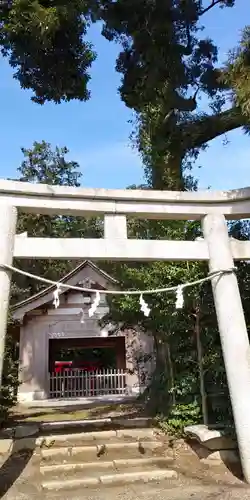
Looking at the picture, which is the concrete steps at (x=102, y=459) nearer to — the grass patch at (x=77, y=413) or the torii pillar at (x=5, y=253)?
the torii pillar at (x=5, y=253)

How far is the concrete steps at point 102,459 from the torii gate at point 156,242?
1.58 m

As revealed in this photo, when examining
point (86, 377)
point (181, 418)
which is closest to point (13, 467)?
point (181, 418)

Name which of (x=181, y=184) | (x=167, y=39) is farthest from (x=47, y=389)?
(x=167, y=39)

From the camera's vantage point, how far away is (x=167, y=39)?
9852 mm

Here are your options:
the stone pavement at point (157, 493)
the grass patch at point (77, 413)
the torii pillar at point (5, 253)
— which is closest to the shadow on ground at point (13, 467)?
the stone pavement at point (157, 493)

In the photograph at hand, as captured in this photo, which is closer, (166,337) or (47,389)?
(166,337)

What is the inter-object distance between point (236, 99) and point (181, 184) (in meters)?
4.48

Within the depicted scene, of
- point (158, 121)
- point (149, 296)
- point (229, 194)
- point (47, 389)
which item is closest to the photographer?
point (229, 194)

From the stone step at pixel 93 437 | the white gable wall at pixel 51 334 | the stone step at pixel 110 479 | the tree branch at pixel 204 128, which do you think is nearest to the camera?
the stone step at pixel 110 479

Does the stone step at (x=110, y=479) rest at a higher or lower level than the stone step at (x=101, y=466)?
lower

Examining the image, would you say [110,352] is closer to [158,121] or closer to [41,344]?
[41,344]

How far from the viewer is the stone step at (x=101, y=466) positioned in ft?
19.7

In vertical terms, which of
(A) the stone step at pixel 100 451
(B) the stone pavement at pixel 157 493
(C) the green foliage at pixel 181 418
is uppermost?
(C) the green foliage at pixel 181 418

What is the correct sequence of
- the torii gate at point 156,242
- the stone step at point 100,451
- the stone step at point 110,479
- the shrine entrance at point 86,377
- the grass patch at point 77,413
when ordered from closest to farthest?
the stone step at point 110,479, the torii gate at point 156,242, the stone step at point 100,451, the grass patch at point 77,413, the shrine entrance at point 86,377
